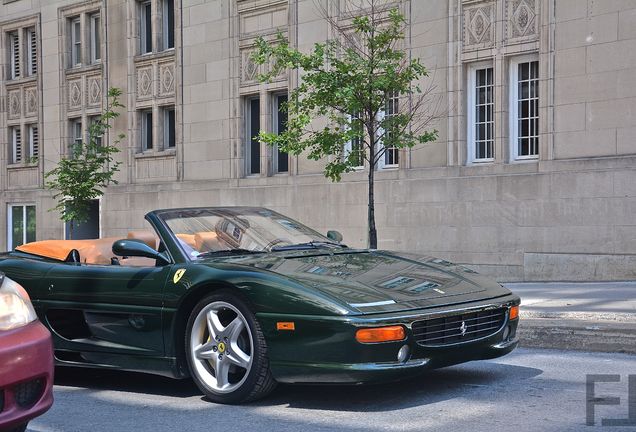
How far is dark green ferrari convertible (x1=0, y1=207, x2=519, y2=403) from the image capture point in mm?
5285

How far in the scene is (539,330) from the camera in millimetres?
8391

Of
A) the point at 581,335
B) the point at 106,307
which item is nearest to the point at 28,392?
the point at 106,307

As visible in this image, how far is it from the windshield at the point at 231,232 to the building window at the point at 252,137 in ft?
46.1

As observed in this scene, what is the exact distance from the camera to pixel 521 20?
16109 millimetres

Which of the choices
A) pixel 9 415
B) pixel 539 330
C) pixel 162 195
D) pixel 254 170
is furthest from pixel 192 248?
pixel 162 195

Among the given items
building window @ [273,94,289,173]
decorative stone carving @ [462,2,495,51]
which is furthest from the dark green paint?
building window @ [273,94,289,173]

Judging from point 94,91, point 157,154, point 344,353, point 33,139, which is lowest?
point 344,353

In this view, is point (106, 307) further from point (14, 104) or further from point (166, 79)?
point (14, 104)

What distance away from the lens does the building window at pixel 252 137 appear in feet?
69.2

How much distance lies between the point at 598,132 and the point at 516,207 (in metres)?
1.98

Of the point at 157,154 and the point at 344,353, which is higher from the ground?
the point at 157,154

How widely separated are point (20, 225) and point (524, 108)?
17033 millimetres

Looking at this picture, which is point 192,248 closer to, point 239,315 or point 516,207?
point 239,315

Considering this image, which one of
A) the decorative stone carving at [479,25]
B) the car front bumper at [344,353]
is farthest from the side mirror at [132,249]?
the decorative stone carving at [479,25]
